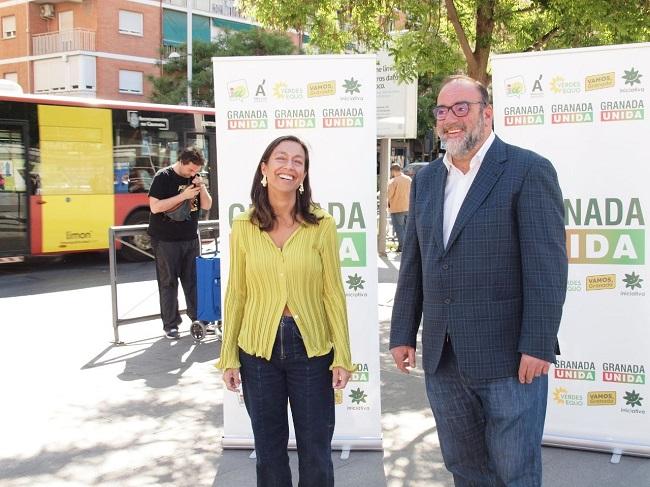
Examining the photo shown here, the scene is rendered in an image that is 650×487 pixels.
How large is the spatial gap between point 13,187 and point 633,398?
427 inches

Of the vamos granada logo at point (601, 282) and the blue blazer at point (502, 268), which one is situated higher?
the blue blazer at point (502, 268)

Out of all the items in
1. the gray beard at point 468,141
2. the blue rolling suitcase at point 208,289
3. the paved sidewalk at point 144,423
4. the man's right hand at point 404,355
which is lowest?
the paved sidewalk at point 144,423

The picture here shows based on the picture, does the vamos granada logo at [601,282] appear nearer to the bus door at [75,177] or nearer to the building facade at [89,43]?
the bus door at [75,177]

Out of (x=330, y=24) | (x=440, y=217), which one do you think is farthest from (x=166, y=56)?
(x=440, y=217)

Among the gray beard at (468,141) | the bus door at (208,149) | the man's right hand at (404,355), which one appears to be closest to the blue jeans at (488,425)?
the man's right hand at (404,355)

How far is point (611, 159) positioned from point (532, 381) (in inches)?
75.1

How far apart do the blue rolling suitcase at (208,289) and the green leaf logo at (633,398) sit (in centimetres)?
412

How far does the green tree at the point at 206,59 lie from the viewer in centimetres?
3300

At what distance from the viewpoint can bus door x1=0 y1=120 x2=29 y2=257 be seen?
12.4m

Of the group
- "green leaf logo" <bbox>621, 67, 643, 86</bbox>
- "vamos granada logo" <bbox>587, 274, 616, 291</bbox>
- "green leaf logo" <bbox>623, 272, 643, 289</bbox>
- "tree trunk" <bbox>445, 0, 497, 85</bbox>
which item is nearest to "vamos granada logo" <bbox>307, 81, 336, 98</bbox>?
"green leaf logo" <bbox>621, 67, 643, 86</bbox>

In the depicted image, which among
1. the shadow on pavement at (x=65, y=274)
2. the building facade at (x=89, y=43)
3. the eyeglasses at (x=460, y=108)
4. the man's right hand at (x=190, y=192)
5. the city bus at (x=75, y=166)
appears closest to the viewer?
the eyeglasses at (x=460, y=108)

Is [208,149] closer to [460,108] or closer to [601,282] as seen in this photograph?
[601,282]

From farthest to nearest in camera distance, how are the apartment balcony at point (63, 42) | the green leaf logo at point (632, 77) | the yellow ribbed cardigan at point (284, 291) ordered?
the apartment balcony at point (63, 42) < the green leaf logo at point (632, 77) < the yellow ribbed cardigan at point (284, 291)

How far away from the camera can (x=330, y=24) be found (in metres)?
10.2
